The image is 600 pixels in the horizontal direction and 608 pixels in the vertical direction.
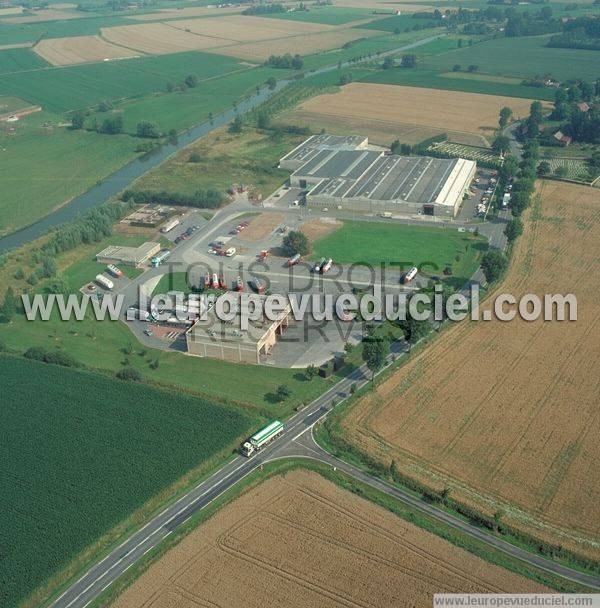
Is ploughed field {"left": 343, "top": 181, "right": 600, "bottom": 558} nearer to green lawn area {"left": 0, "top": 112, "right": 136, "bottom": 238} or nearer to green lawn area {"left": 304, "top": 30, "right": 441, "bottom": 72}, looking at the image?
green lawn area {"left": 0, "top": 112, "right": 136, "bottom": 238}

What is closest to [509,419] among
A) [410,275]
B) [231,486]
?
[231,486]

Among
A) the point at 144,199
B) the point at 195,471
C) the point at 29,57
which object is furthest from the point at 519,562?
the point at 29,57

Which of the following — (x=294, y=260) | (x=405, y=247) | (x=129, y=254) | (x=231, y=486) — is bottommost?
(x=231, y=486)

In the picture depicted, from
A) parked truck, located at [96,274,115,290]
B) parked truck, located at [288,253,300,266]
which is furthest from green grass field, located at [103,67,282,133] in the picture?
parked truck, located at [288,253,300,266]

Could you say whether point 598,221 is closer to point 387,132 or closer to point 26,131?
point 387,132

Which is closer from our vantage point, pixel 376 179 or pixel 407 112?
pixel 376 179

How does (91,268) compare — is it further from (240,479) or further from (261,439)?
(240,479)

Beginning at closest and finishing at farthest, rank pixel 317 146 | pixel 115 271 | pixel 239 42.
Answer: pixel 115 271, pixel 317 146, pixel 239 42
